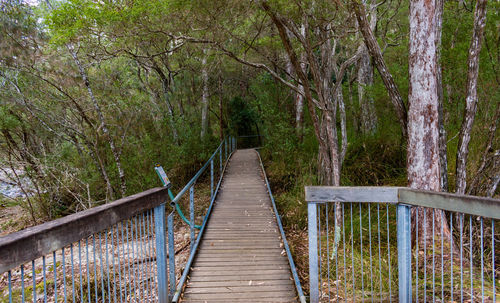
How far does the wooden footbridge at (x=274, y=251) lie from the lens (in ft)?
6.51

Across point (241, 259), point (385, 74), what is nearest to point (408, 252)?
point (241, 259)

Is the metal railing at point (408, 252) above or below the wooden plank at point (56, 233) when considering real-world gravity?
below

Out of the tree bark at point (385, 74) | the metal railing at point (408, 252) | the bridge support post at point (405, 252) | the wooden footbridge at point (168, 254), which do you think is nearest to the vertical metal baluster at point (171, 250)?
the wooden footbridge at point (168, 254)

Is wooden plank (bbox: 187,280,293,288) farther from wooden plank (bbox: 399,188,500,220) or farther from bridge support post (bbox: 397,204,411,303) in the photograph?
wooden plank (bbox: 399,188,500,220)

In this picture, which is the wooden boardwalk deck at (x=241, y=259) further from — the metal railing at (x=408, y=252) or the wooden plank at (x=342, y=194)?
the wooden plank at (x=342, y=194)

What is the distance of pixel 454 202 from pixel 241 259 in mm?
3500

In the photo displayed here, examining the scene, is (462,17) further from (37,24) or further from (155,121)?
(37,24)

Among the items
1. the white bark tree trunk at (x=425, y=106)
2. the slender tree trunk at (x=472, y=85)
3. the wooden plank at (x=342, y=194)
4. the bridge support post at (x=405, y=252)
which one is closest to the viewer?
the bridge support post at (x=405, y=252)

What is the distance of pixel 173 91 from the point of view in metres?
14.3

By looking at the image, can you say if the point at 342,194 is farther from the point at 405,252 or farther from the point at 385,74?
the point at 385,74

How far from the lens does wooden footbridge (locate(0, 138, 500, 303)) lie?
6.51 ft

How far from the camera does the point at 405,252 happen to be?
8.42 feet

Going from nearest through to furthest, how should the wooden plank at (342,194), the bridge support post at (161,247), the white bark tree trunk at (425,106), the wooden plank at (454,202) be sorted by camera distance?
1. the wooden plank at (454,202)
2. the wooden plank at (342,194)
3. the bridge support post at (161,247)
4. the white bark tree trunk at (425,106)

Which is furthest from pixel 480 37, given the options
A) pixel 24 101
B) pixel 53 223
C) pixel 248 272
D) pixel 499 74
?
pixel 24 101
